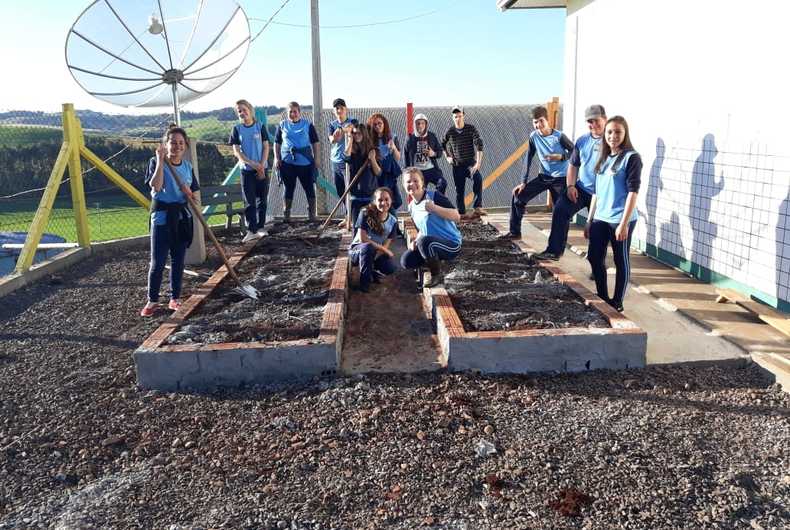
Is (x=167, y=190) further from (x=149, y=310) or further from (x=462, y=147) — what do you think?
(x=462, y=147)

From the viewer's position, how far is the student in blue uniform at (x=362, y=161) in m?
7.66

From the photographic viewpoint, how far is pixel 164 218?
5551 mm

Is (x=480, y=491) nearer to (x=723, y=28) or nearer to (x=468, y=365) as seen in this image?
(x=468, y=365)

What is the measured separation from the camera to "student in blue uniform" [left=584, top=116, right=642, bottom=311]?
502cm

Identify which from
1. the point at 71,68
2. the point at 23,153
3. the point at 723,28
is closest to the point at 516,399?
the point at 723,28

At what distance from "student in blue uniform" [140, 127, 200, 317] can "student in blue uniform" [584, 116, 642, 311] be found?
3542mm

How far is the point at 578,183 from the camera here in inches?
262

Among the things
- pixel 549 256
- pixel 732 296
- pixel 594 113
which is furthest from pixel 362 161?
pixel 732 296

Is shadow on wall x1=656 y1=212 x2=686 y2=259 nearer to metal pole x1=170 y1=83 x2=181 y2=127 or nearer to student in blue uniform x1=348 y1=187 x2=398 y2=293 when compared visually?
student in blue uniform x1=348 y1=187 x2=398 y2=293

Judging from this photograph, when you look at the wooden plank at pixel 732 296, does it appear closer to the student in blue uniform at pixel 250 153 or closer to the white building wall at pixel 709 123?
the white building wall at pixel 709 123

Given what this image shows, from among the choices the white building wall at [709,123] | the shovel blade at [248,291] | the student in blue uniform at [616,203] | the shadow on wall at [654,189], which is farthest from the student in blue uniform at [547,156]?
the shovel blade at [248,291]

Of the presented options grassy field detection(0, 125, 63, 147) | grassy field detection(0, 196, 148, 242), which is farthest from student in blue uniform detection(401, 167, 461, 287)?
grassy field detection(0, 196, 148, 242)

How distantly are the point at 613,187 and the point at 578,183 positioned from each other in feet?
5.04

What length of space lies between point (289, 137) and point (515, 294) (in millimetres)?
4458
